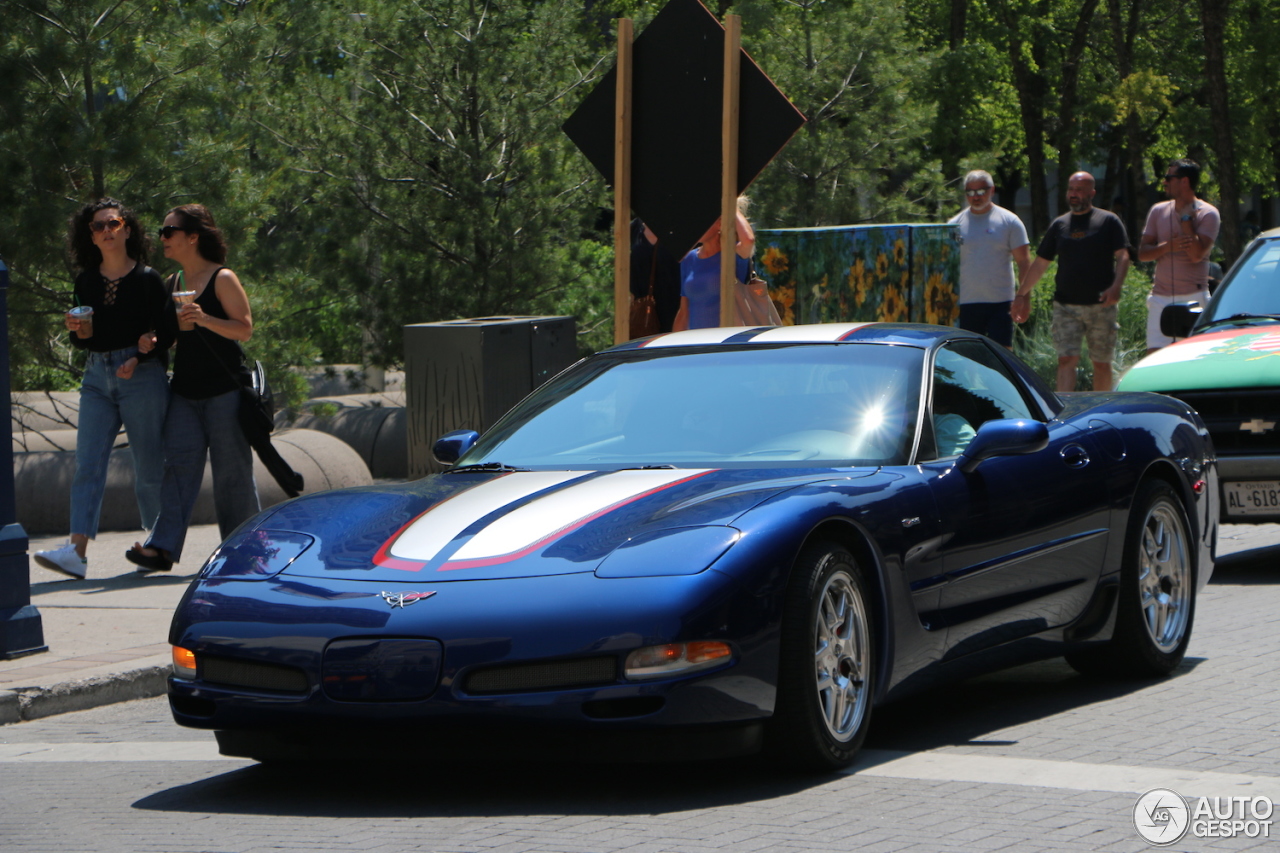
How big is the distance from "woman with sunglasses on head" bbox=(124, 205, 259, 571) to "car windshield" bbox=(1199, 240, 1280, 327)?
18.0 ft

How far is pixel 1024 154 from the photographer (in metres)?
44.4

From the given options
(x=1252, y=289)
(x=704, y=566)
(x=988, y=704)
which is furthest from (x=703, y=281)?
(x=704, y=566)

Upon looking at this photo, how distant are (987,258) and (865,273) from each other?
3.06ft

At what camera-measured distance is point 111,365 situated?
980 centimetres

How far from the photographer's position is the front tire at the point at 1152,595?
21.9 feet

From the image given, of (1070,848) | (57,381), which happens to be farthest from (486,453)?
(57,381)

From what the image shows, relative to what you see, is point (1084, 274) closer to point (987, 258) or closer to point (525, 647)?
point (987, 258)

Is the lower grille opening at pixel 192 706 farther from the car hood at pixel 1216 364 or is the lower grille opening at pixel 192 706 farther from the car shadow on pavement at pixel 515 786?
the car hood at pixel 1216 364

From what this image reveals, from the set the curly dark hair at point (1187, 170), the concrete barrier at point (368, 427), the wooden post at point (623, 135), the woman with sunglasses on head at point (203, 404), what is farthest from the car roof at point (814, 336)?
the concrete barrier at point (368, 427)

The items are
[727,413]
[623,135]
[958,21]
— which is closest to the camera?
[727,413]

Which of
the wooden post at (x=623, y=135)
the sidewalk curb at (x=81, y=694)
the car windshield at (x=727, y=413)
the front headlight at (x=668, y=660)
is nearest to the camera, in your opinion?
the front headlight at (x=668, y=660)

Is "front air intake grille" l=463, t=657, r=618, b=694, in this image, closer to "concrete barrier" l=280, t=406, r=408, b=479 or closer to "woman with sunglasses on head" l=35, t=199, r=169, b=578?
"woman with sunglasses on head" l=35, t=199, r=169, b=578

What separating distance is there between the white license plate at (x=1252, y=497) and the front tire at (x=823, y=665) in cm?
478

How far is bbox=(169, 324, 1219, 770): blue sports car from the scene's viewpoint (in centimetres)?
478
